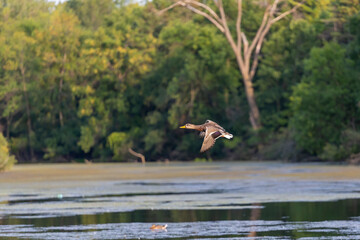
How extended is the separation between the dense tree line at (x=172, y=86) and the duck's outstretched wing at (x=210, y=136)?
34913 mm

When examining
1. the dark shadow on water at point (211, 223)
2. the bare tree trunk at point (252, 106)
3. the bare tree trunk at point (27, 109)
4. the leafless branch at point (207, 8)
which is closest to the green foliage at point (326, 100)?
the bare tree trunk at point (252, 106)

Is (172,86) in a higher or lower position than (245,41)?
lower

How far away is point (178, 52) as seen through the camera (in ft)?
222

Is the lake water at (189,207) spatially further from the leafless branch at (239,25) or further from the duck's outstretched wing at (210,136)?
the leafless branch at (239,25)

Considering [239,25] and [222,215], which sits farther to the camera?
[239,25]

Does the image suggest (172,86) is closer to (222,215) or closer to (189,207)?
(189,207)

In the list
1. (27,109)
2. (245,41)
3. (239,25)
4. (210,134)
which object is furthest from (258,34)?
(210,134)

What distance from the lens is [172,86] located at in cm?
6575

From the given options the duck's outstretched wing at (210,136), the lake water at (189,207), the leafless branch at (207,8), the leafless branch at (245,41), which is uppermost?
the leafless branch at (207,8)

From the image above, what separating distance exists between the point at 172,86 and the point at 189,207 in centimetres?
3962

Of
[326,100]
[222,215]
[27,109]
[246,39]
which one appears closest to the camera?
[222,215]

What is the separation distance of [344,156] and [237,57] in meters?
16.4

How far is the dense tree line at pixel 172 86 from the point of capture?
5303 cm

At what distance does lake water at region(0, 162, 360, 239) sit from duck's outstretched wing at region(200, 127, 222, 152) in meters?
4.80
